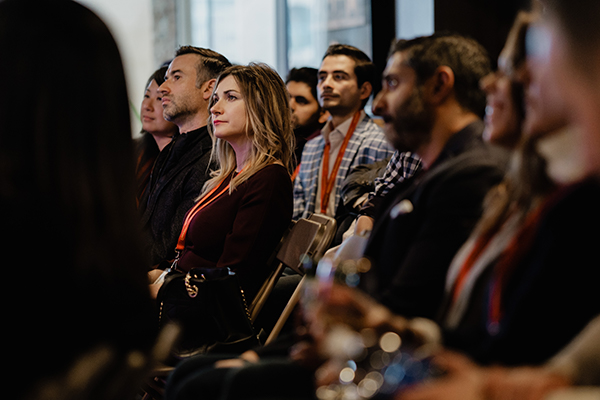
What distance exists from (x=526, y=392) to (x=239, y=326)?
4.94 ft

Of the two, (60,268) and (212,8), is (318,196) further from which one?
(212,8)

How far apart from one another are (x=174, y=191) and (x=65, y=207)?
2.16 m

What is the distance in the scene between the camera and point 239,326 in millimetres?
2277

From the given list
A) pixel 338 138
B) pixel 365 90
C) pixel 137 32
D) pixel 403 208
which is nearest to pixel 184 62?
pixel 338 138

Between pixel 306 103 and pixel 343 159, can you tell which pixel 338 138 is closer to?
pixel 343 159

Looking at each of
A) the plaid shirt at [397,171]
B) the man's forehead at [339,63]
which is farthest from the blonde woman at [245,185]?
the man's forehead at [339,63]

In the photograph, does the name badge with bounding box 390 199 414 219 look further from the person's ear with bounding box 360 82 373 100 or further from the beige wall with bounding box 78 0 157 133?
the beige wall with bounding box 78 0 157 133

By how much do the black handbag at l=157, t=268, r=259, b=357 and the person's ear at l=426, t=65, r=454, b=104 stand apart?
41.4 inches

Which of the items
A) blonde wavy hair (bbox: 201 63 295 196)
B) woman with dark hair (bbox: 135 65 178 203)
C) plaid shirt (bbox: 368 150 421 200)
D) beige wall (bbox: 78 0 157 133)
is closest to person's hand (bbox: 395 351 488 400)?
blonde wavy hair (bbox: 201 63 295 196)

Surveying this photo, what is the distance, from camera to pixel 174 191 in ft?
10.3

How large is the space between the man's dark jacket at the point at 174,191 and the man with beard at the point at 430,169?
157 centimetres

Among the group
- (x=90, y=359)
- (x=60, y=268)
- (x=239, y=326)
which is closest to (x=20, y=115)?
(x=60, y=268)

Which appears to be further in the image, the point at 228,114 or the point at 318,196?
the point at 318,196

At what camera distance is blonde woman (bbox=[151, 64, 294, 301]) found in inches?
96.6
